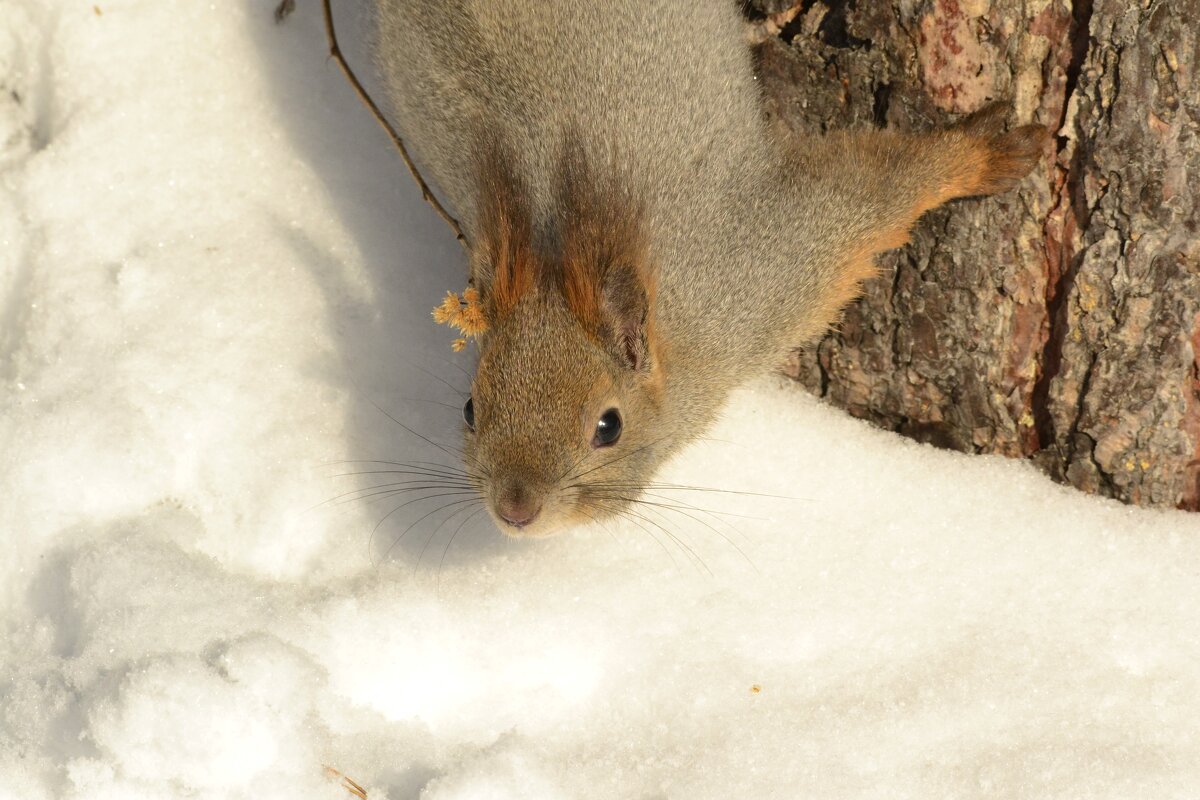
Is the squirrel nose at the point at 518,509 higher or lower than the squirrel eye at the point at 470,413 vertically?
lower

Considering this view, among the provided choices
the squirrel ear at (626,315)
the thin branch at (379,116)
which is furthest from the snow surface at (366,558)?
the squirrel ear at (626,315)

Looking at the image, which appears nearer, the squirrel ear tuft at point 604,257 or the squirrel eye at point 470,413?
the squirrel ear tuft at point 604,257

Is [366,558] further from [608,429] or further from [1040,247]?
[1040,247]

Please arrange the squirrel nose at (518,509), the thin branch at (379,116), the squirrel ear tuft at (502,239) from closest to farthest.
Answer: the squirrel nose at (518,509) < the squirrel ear tuft at (502,239) < the thin branch at (379,116)

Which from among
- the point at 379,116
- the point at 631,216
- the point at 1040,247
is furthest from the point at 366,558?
the point at 1040,247

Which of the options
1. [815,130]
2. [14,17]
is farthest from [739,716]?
[14,17]

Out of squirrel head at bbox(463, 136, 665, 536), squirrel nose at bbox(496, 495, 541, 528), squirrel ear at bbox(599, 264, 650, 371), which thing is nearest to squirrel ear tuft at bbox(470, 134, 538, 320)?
squirrel head at bbox(463, 136, 665, 536)

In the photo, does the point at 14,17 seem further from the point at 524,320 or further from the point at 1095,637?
the point at 1095,637

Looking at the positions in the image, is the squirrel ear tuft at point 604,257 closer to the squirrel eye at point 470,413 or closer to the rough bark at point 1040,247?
the squirrel eye at point 470,413
